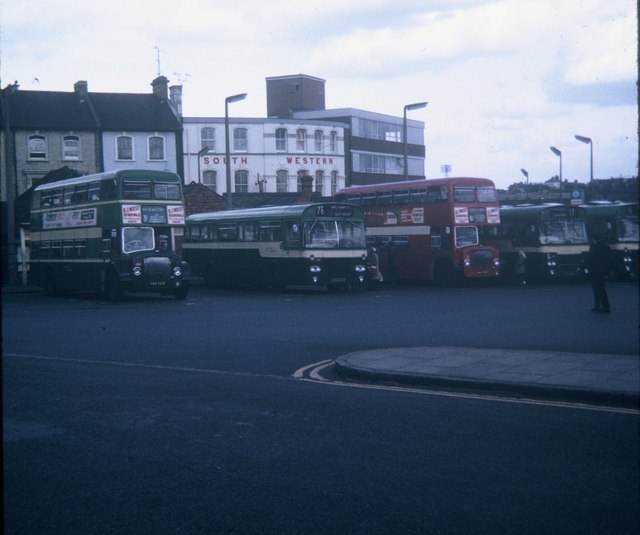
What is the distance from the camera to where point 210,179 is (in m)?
72.6

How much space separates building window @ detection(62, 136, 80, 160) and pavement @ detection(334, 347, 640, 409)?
48.2 metres

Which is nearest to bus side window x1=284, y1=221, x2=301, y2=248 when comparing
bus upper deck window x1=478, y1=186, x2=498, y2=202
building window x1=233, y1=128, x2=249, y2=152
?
bus upper deck window x1=478, y1=186, x2=498, y2=202

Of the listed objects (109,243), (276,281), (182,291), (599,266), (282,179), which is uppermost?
(282,179)

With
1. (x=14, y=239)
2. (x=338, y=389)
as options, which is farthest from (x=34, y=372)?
(x=14, y=239)

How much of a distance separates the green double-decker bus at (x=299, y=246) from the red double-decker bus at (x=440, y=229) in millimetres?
3061

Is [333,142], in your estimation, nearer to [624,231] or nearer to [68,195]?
[68,195]

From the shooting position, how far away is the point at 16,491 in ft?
19.6

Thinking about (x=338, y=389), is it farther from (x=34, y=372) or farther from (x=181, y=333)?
(x=181, y=333)

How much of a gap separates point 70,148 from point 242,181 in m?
20.4

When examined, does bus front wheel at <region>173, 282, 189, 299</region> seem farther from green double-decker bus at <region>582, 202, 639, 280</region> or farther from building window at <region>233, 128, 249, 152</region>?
building window at <region>233, 128, 249, 152</region>

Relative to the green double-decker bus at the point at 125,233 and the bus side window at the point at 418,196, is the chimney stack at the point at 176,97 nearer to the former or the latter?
the bus side window at the point at 418,196

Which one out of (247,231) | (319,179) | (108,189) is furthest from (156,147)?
(108,189)

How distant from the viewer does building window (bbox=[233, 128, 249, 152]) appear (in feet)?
243

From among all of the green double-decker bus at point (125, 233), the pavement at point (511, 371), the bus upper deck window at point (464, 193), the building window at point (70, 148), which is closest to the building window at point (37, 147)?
the building window at point (70, 148)
